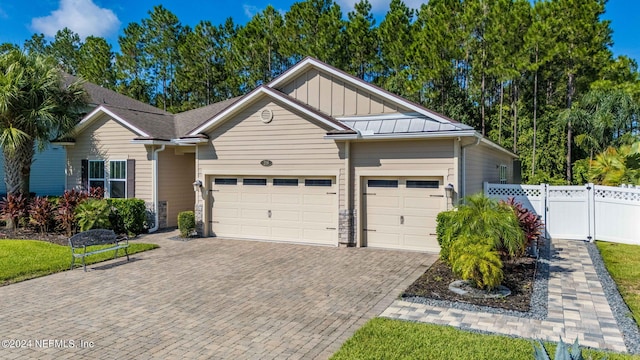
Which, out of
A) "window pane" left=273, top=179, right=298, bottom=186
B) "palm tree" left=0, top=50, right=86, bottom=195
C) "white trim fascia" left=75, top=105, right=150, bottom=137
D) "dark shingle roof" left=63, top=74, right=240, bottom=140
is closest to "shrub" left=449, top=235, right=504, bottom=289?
"window pane" left=273, top=179, right=298, bottom=186

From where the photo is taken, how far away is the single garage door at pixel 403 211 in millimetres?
10861

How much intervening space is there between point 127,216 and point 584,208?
46.2 feet

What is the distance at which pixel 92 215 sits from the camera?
1277 centimetres

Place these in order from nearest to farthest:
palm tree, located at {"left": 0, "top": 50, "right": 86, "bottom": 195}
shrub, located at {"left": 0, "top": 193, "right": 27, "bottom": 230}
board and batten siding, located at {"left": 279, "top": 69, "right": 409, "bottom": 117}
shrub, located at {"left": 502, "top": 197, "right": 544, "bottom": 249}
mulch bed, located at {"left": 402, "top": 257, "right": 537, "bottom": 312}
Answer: mulch bed, located at {"left": 402, "top": 257, "right": 537, "bottom": 312}
shrub, located at {"left": 502, "top": 197, "right": 544, "bottom": 249}
board and batten siding, located at {"left": 279, "top": 69, "right": 409, "bottom": 117}
palm tree, located at {"left": 0, "top": 50, "right": 86, "bottom": 195}
shrub, located at {"left": 0, "top": 193, "right": 27, "bottom": 230}

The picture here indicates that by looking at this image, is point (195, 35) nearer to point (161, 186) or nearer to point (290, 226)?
point (161, 186)

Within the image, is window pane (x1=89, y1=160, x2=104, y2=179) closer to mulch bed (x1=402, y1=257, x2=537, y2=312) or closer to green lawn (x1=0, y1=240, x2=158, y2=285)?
green lawn (x1=0, y1=240, x2=158, y2=285)

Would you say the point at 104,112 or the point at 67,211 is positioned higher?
the point at 104,112

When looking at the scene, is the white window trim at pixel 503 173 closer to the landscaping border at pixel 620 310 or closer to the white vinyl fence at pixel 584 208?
the white vinyl fence at pixel 584 208

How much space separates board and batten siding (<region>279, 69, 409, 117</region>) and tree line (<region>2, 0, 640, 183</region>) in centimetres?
1330

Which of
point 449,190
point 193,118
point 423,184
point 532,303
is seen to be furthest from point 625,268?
point 193,118

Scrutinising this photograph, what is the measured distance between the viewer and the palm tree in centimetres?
1368

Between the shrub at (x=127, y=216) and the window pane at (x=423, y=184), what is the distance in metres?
8.79

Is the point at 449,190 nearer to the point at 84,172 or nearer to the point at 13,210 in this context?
the point at 84,172

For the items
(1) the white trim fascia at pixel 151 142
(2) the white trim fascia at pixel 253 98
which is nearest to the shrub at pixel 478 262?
(2) the white trim fascia at pixel 253 98
